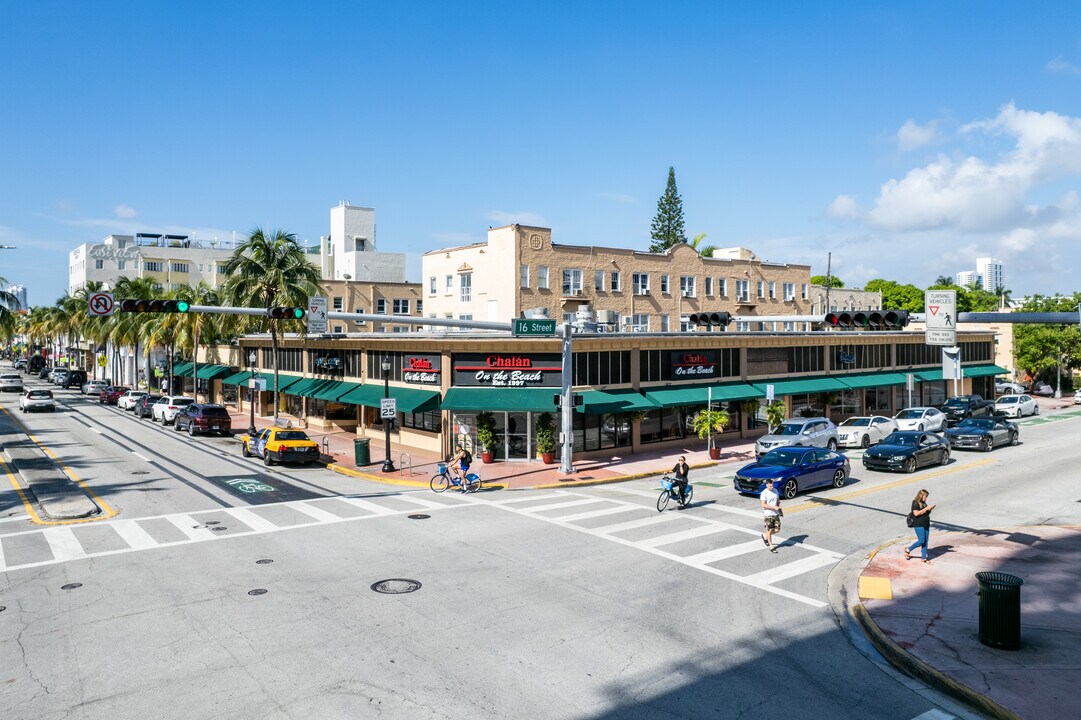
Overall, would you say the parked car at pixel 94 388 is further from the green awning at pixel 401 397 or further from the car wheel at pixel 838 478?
the car wheel at pixel 838 478

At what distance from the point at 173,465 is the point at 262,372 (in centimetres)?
2405

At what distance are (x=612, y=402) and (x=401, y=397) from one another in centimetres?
963

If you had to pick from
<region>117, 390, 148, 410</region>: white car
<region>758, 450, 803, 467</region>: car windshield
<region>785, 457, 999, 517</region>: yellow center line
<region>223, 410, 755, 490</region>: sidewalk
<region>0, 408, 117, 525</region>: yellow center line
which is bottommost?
<region>223, 410, 755, 490</region>: sidewalk

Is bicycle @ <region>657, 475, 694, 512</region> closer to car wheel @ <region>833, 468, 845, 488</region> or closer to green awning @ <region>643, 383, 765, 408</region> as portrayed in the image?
car wheel @ <region>833, 468, 845, 488</region>

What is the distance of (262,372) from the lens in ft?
180

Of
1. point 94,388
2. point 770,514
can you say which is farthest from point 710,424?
point 94,388

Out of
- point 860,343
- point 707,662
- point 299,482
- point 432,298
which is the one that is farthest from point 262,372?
point 707,662

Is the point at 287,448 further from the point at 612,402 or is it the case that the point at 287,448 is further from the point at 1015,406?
the point at 1015,406

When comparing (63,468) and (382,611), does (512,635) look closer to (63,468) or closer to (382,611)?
(382,611)

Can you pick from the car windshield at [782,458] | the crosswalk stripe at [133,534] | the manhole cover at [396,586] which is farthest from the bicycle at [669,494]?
the crosswalk stripe at [133,534]

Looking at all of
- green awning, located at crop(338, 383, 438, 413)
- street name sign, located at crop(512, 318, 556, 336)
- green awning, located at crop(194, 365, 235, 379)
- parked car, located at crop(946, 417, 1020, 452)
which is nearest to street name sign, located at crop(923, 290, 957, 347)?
street name sign, located at crop(512, 318, 556, 336)

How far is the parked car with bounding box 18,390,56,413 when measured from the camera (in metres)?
55.3

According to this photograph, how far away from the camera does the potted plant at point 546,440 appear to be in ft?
104

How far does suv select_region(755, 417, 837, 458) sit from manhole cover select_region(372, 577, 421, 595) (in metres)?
19.9
